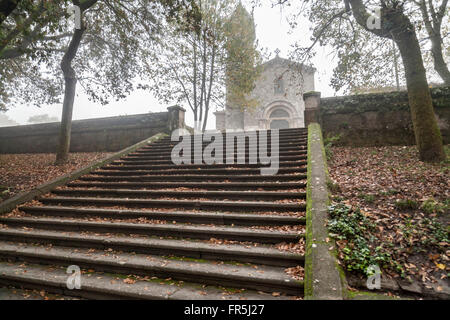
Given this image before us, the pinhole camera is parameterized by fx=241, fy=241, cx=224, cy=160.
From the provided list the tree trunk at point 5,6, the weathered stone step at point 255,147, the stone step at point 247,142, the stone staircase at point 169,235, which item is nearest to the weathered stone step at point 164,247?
the stone staircase at point 169,235

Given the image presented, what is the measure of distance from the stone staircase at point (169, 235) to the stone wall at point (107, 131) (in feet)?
16.3

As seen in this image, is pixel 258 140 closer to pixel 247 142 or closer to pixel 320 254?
pixel 247 142

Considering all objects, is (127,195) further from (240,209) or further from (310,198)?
(310,198)

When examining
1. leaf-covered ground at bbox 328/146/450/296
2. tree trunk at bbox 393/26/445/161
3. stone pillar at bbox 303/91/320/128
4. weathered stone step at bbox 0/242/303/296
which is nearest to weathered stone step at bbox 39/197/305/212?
leaf-covered ground at bbox 328/146/450/296

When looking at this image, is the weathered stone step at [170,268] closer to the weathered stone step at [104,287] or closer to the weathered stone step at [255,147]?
the weathered stone step at [104,287]

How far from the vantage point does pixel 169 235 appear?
396 centimetres

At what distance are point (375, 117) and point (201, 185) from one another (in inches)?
272

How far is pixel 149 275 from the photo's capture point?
3.17 metres

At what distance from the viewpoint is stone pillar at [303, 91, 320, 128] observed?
9.24m

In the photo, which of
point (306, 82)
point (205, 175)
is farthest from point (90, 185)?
point (306, 82)

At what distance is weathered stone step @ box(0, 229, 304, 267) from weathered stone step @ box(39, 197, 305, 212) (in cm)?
102

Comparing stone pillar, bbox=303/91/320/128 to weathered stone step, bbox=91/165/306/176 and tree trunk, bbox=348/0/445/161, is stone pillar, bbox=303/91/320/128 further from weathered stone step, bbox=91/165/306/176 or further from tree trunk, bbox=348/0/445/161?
weathered stone step, bbox=91/165/306/176

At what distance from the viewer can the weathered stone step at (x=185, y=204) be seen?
14.0ft

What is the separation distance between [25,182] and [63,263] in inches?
190
